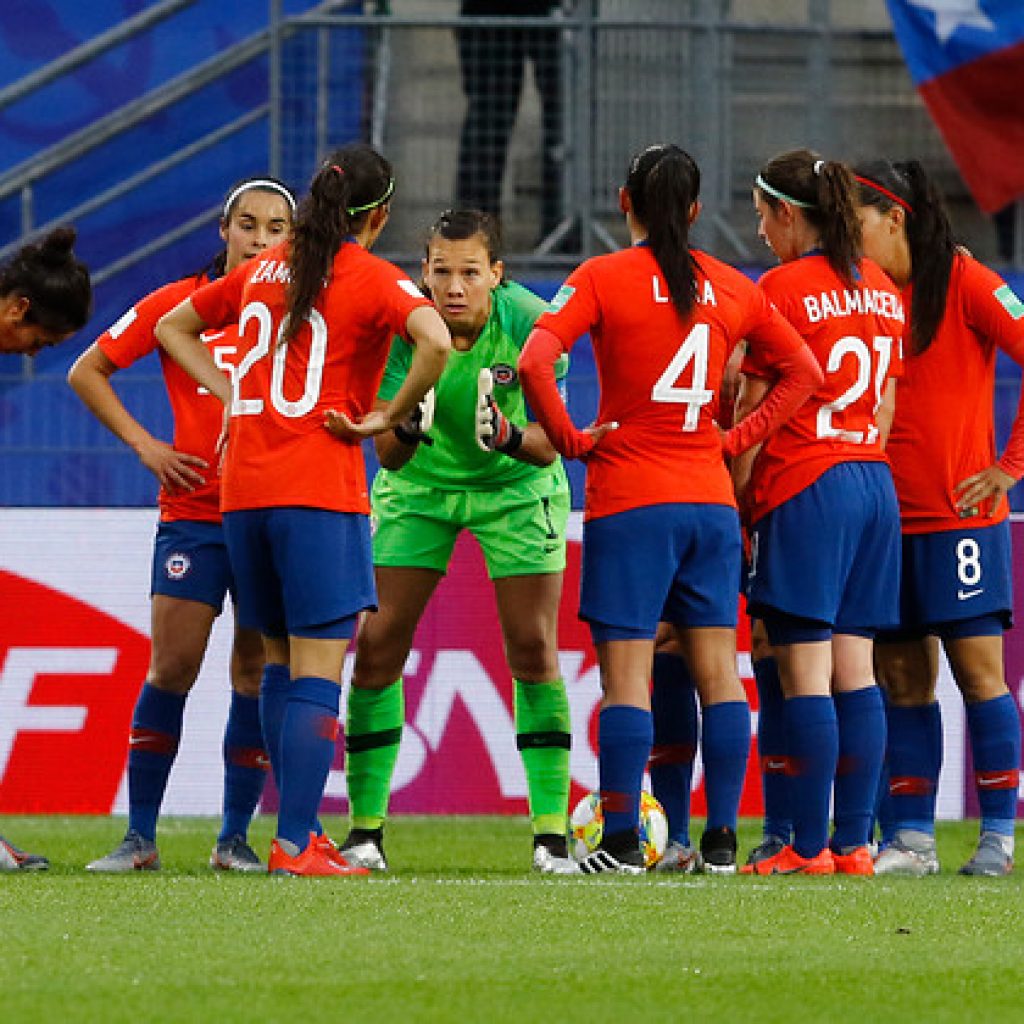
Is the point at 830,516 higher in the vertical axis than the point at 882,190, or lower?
lower

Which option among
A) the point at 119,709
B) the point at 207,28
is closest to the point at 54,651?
the point at 119,709

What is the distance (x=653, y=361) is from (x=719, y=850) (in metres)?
1.35

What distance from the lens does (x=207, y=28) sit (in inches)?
531

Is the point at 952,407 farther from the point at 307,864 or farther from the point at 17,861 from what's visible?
the point at 17,861

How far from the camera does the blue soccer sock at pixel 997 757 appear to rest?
6.71 meters

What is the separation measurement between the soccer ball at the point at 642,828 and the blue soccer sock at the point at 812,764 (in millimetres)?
437

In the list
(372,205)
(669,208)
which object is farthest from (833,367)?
(372,205)

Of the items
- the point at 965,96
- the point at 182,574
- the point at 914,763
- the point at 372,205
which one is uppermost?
the point at 965,96

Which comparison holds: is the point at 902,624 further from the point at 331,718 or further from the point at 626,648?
the point at 331,718

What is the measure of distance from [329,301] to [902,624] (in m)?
2.04

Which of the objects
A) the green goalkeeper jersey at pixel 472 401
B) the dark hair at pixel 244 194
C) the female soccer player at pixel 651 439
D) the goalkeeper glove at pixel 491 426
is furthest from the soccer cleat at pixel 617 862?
the dark hair at pixel 244 194

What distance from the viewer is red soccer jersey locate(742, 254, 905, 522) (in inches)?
253

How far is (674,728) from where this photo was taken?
6.83 meters

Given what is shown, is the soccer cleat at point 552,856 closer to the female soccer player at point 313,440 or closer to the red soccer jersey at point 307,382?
the female soccer player at point 313,440
